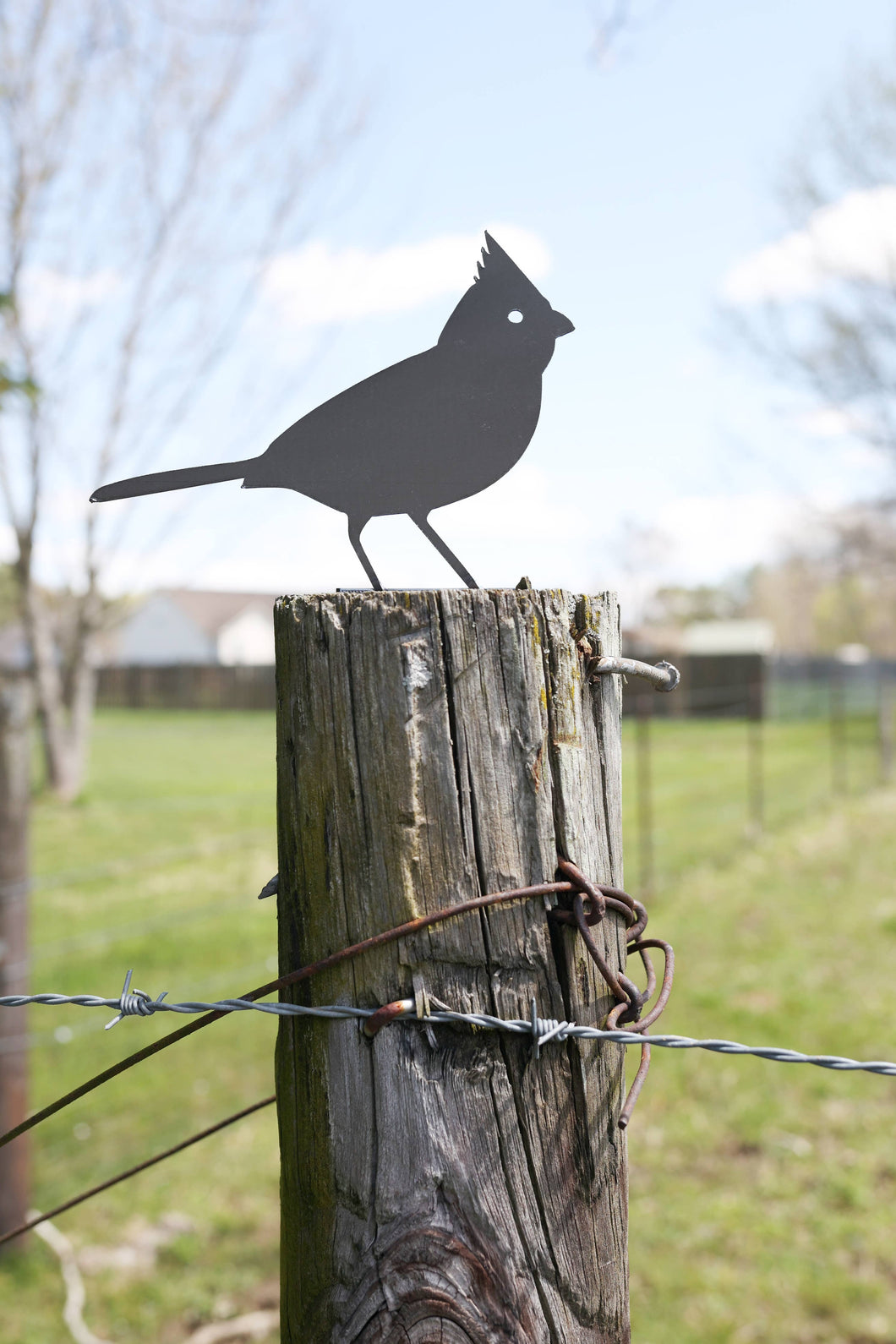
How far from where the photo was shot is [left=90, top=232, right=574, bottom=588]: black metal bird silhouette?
1.27m

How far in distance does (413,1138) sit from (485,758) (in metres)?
0.44

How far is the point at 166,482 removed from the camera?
4.07ft

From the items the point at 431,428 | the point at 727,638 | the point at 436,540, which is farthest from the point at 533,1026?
the point at 727,638

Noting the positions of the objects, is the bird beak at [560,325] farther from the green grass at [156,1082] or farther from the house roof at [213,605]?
the house roof at [213,605]

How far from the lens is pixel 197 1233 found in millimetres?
3615

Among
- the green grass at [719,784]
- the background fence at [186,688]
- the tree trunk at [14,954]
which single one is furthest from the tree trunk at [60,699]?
the background fence at [186,688]

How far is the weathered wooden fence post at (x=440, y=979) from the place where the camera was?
1.11 metres

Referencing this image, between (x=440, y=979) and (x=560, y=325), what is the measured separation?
0.86 metres

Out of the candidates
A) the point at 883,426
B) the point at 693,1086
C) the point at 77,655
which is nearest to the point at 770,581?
the point at 883,426

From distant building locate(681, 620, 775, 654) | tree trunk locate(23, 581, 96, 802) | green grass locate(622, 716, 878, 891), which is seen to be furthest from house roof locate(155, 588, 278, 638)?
tree trunk locate(23, 581, 96, 802)

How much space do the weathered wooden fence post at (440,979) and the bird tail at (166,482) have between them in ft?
0.73

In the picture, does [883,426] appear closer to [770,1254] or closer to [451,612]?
[770,1254]

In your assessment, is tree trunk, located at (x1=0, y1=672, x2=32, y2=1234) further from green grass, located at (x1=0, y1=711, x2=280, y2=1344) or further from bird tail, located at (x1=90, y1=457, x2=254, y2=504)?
bird tail, located at (x1=90, y1=457, x2=254, y2=504)

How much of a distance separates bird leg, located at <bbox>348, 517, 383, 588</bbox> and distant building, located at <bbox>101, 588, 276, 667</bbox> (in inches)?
1901
